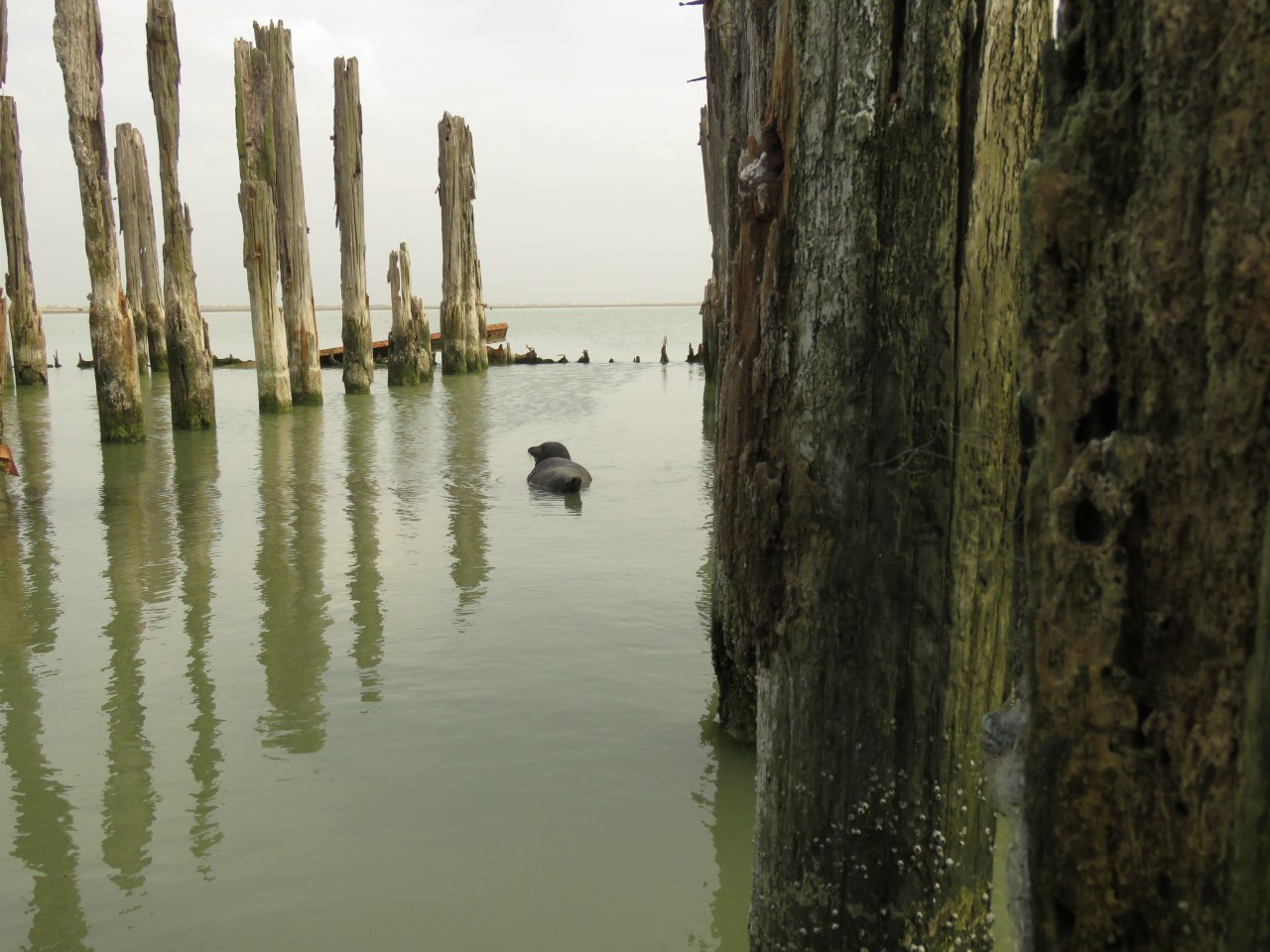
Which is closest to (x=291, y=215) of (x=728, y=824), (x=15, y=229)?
(x=15, y=229)

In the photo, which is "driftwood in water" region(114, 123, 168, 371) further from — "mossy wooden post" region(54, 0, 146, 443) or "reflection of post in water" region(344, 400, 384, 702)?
"reflection of post in water" region(344, 400, 384, 702)

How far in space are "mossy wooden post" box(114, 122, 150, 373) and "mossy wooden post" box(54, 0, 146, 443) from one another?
36.0 feet

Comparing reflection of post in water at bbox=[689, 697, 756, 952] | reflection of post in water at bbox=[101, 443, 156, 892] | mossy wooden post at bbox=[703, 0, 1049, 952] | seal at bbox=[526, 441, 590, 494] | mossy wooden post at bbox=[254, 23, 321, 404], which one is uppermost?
mossy wooden post at bbox=[254, 23, 321, 404]

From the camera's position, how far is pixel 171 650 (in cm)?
482

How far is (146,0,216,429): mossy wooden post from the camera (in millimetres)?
12086

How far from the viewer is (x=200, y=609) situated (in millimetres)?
5484

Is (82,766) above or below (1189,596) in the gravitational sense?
below

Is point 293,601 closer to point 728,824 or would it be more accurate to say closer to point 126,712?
point 126,712

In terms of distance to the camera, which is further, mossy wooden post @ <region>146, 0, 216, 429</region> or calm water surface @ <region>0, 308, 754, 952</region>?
mossy wooden post @ <region>146, 0, 216, 429</region>

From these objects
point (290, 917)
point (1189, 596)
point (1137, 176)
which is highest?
point (1137, 176)

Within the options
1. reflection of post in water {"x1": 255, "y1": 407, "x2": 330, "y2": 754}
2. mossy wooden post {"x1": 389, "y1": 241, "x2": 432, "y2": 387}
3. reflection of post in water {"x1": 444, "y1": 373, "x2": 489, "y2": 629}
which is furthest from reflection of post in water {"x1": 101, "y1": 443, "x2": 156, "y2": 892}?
mossy wooden post {"x1": 389, "y1": 241, "x2": 432, "y2": 387}

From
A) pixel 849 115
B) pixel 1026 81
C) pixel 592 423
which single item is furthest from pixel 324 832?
pixel 592 423

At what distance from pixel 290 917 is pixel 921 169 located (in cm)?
226

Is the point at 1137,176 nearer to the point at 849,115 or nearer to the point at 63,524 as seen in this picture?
the point at 849,115
